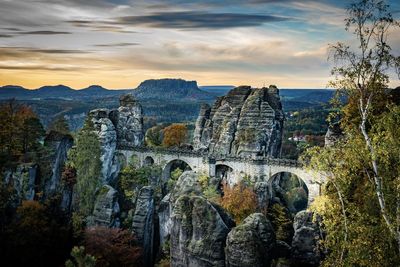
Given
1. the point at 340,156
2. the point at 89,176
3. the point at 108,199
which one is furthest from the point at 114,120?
the point at 340,156

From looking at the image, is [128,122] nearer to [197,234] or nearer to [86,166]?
[86,166]

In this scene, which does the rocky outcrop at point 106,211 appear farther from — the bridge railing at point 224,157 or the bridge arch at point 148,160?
the bridge arch at point 148,160

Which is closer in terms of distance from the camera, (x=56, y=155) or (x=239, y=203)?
(x=239, y=203)

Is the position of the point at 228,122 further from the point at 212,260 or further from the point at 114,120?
the point at 212,260

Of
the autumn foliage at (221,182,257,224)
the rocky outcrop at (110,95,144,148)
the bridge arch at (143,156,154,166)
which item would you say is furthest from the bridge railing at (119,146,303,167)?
the autumn foliage at (221,182,257,224)

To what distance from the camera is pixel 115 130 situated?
59.2 meters

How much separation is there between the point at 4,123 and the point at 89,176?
1022cm

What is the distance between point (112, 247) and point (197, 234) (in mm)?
15475

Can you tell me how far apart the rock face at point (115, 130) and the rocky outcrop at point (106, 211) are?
6.44m

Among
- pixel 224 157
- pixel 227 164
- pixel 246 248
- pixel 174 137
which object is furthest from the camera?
pixel 174 137

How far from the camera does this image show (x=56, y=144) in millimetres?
48281

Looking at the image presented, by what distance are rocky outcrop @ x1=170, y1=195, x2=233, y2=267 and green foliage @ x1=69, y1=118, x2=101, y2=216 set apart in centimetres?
2483

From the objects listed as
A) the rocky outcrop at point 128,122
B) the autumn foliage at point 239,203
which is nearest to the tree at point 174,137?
the rocky outcrop at point 128,122

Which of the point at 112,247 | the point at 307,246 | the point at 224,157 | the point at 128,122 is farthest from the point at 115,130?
the point at 307,246
